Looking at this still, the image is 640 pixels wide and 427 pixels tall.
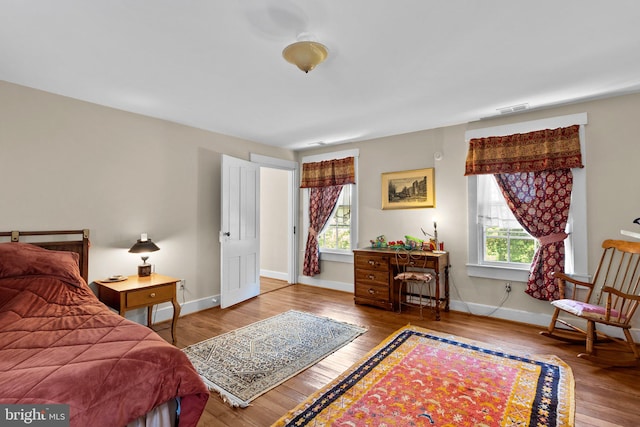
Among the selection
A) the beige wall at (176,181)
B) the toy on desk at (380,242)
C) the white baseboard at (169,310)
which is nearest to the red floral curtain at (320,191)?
the beige wall at (176,181)

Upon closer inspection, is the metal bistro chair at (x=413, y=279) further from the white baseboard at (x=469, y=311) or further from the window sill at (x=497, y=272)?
the window sill at (x=497, y=272)

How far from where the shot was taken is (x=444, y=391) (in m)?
2.19

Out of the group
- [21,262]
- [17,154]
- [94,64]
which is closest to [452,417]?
[21,262]

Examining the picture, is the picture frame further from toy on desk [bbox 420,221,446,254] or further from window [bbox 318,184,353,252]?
window [bbox 318,184,353,252]

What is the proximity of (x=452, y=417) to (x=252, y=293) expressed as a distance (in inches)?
132

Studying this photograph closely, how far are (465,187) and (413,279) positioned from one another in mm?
1400

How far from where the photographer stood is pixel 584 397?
7.02 ft

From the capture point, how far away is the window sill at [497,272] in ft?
11.7

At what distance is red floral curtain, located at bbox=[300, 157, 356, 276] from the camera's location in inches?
199

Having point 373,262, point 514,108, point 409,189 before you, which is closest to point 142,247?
point 373,262

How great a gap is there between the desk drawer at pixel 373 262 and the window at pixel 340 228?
74 cm

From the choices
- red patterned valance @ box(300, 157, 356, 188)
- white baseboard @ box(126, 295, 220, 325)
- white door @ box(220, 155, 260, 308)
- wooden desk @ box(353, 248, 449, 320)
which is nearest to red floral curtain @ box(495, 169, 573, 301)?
wooden desk @ box(353, 248, 449, 320)

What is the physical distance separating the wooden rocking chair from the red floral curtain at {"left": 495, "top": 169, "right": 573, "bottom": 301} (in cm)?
17

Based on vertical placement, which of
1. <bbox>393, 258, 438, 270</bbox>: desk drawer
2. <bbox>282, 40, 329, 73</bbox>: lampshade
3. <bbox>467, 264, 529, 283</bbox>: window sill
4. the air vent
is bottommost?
<bbox>467, 264, 529, 283</bbox>: window sill
